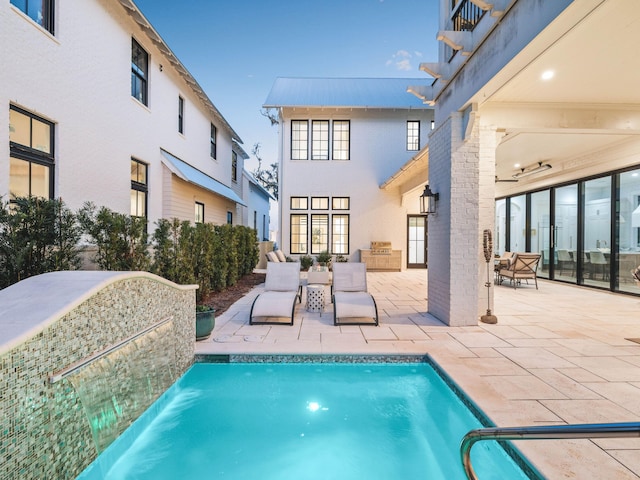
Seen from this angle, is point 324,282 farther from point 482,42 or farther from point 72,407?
point 72,407

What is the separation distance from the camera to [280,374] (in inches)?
157

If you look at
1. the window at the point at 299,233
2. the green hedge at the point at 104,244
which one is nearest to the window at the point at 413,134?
the window at the point at 299,233

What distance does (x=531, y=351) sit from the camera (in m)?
4.14

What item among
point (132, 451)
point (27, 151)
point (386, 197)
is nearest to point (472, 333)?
point (132, 451)

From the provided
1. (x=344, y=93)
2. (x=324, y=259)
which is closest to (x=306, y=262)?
(x=324, y=259)

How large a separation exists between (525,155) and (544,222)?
2.99 metres

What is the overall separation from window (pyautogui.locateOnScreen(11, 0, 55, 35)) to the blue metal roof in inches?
295

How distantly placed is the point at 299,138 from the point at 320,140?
0.85 metres

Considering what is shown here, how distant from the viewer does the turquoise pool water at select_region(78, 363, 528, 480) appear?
2.57m

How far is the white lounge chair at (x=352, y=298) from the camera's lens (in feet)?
17.7

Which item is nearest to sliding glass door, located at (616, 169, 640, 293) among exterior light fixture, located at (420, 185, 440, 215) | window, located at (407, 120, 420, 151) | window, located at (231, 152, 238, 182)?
exterior light fixture, located at (420, 185, 440, 215)

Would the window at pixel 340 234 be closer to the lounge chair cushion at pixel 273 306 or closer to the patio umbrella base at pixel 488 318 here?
the lounge chair cushion at pixel 273 306

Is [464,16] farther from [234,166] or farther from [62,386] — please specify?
[234,166]

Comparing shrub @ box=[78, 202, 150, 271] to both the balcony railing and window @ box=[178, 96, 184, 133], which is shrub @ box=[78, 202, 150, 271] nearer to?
the balcony railing
